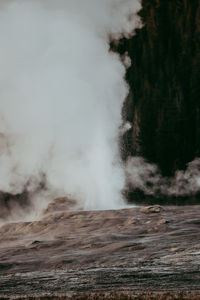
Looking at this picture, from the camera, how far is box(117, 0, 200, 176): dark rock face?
54688mm

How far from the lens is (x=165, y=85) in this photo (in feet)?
193

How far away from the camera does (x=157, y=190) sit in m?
49.8

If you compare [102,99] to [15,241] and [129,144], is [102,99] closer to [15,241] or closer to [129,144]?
[129,144]

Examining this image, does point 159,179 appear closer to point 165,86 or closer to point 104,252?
point 165,86

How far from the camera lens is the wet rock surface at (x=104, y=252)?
631 inches

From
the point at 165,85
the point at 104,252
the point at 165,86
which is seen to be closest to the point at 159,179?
the point at 165,86

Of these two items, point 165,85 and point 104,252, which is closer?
point 104,252

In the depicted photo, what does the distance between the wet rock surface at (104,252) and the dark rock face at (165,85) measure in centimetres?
1960

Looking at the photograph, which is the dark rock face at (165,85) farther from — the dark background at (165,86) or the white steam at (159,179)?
the white steam at (159,179)

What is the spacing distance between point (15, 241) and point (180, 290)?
16372 millimetres

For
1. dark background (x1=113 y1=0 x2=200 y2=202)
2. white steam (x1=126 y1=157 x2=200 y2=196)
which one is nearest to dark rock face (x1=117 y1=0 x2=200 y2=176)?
dark background (x1=113 y1=0 x2=200 y2=202)

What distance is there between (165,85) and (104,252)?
1549 inches

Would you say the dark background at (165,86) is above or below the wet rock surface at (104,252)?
above

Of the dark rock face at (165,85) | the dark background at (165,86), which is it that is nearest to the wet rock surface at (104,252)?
the dark background at (165,86)
